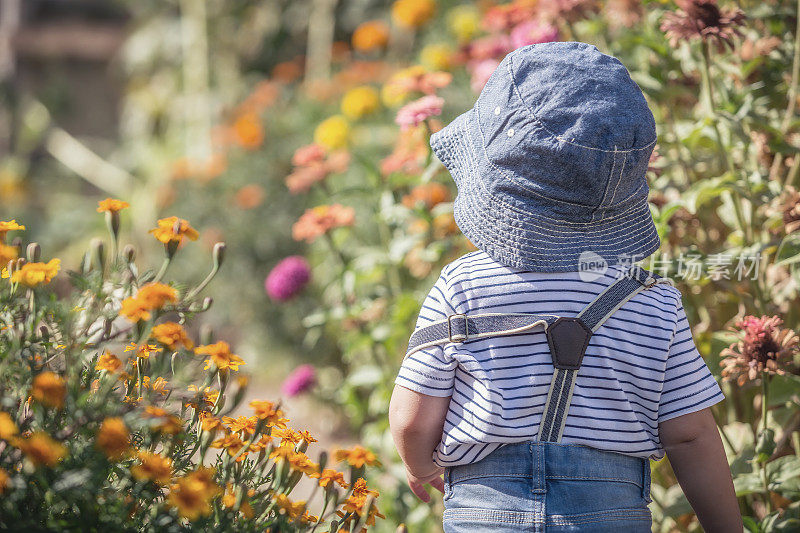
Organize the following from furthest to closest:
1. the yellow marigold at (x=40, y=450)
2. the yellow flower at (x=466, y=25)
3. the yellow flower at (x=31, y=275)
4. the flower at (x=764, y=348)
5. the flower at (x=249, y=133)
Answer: the flower at (x=249, y=133) < the yellow flower at (x=466, y=25) < the flower at (x=764, y=348) < the yellow flower at (x=31, y=275) < the yellow marigold at (x=40, y=450)

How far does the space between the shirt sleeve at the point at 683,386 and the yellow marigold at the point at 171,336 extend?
755 mm

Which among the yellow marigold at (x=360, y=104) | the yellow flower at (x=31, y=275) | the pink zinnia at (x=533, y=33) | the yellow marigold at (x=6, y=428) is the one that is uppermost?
the yellow marigold at (x=360, y=104)

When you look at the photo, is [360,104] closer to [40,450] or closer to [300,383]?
[300,383]

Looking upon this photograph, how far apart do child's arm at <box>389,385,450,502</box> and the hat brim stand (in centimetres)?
25

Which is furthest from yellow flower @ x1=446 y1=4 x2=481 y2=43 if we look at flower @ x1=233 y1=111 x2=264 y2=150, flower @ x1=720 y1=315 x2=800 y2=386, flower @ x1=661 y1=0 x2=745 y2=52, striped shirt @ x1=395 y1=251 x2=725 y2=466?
striped shirt @ x1=395 y1=251 x2=725 y2=466

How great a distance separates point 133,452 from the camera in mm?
1064

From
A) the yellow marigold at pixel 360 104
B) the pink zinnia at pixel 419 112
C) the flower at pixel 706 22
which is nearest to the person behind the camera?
the flower at pixel 706 22

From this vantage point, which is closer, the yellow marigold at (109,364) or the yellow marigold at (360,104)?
the yellow marigold at (109,364)

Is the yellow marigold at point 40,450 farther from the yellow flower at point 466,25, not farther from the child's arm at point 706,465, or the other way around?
the yellow flower at point 466,25

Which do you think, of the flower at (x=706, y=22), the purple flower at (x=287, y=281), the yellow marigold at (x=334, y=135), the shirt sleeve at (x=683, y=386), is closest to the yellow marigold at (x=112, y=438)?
the shirt sleeve at (x=683, y=386)

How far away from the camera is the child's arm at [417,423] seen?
3.80ft

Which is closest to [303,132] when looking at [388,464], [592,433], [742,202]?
[388,464]

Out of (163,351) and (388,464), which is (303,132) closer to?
(388,464)

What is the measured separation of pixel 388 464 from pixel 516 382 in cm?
124
